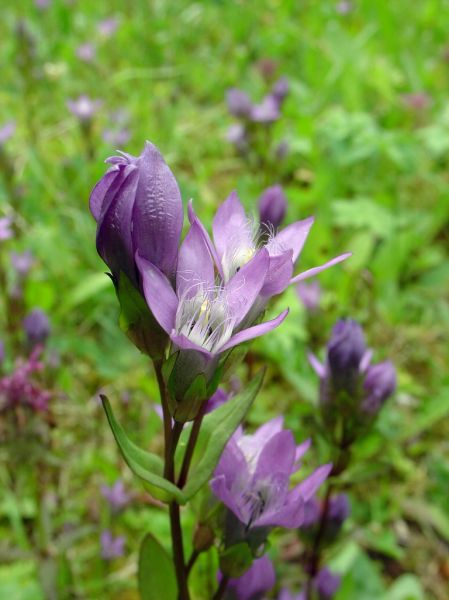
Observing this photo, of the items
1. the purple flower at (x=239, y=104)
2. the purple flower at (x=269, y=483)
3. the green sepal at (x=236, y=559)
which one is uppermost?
the purple flower at (x=269, y=483)

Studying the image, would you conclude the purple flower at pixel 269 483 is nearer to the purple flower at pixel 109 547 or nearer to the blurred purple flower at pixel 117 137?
the purple flower at pixel 109 547

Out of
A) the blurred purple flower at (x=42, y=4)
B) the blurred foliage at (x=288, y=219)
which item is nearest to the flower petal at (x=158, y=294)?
the blurred foliage at (x=288, y=219)

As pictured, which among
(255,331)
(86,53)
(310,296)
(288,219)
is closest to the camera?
(255,331)

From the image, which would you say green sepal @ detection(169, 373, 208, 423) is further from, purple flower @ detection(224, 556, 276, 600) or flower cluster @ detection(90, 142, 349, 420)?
purple flower @ detection(224, 556, 276, 600)

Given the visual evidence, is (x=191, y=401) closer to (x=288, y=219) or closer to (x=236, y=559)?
(x=236, y=559)

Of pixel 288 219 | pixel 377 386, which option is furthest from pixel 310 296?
pixel 377 386
